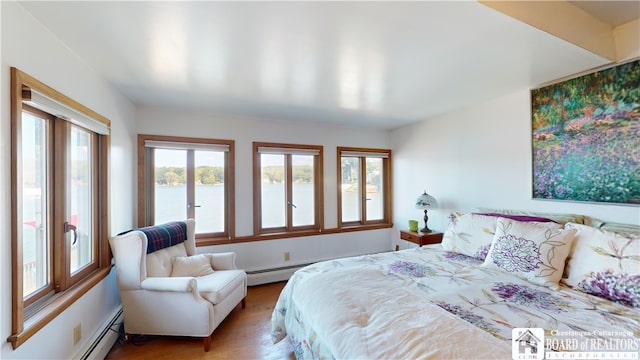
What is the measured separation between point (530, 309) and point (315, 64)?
2009mm

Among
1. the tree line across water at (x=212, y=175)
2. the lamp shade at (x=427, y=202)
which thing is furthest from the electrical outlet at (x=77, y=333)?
the lamp shade at (x=427, y=202)

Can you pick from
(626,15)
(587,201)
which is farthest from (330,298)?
(626,15)

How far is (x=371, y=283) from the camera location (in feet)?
5.29

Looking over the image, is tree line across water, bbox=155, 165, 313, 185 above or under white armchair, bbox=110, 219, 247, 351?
above

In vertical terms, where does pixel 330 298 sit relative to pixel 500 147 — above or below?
below

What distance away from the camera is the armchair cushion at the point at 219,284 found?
7.09ft

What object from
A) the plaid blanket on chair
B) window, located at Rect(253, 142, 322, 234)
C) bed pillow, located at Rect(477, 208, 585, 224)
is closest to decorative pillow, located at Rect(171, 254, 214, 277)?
the plaid blanket on chair

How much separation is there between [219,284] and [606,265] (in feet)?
8.95

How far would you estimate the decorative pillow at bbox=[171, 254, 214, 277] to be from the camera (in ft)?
8.15

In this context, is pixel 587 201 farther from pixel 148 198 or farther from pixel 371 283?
pixel 148 198

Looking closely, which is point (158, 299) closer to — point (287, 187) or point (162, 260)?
point (162, 260)

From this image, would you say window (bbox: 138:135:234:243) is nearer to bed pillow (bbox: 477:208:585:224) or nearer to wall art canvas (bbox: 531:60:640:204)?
bed pillow (bbox: 477:208:585:224)

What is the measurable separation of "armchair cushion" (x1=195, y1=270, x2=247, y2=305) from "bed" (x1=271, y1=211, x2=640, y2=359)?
0.59 meters

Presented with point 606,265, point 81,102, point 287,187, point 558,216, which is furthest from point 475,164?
point 81,102
